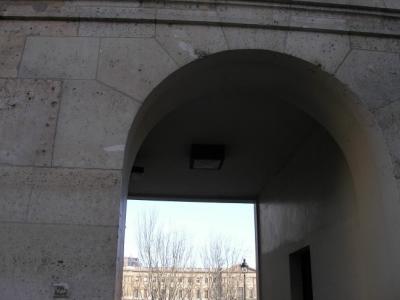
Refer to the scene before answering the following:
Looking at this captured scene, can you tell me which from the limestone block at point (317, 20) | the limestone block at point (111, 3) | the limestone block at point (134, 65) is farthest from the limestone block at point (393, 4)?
the limestone block at point (111, 3)

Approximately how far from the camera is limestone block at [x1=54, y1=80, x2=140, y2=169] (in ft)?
12.5

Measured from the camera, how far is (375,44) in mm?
4473

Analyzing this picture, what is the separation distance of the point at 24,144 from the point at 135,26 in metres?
1.43

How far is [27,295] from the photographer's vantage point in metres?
3.42

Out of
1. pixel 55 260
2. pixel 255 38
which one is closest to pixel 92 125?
pixel 55 260

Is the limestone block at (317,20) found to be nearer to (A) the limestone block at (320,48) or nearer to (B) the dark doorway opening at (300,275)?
(A) the limestone block at (320,48)

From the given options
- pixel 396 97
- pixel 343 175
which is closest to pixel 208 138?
pixel 343 175

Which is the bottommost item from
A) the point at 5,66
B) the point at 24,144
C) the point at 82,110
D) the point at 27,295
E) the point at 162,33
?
the point at 27,295

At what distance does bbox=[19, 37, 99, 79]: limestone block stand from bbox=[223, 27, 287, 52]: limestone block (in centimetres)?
120

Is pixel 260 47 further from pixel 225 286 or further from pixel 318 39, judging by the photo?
pixel 225 286

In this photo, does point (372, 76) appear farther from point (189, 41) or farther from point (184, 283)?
point (184, 283)

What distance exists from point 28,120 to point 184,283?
2784cm

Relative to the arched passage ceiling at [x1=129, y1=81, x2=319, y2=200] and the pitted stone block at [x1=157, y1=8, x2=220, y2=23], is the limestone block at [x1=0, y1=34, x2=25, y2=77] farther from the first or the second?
the arched passage ceiling at [x1=129, y1=81, x2=319, y2=200]

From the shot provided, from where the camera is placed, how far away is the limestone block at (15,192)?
3642mm
